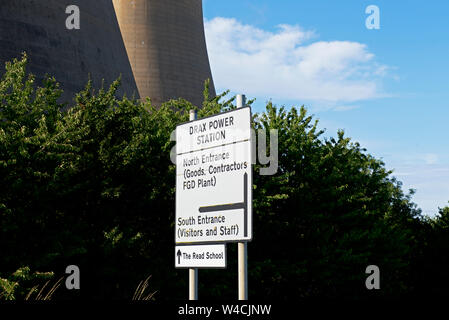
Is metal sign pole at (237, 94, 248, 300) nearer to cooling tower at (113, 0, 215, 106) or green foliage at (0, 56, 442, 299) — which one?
green foliage at (0, 56, 442, 299)

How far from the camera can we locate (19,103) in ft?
45.8

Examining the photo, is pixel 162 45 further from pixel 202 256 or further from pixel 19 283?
pixel 202 256

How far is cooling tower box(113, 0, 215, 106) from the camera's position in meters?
35.6

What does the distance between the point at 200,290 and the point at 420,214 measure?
30.1 m

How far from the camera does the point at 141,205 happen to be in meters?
15.4

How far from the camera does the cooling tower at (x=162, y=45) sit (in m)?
35.6

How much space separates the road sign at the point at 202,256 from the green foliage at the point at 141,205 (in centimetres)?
643

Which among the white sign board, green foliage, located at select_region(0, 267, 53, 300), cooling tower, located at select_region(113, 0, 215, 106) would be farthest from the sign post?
cooling tower, located at select_region(113, 0, 215, 106)

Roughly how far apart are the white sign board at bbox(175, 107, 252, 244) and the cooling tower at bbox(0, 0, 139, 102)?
671 inches

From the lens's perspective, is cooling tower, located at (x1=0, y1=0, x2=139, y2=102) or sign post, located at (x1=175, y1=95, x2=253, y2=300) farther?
cooling tower, located at (x1=0, y1=0, x2=139, y2=102)

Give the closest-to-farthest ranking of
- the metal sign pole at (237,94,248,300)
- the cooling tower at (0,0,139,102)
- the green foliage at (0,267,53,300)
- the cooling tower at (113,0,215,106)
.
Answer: the metal sign pole at (237,94,248,300), the green foliage at (0,267,53,300), the cooling tower at (0,0,139,102), the cooling tower at (113,0,215,106)

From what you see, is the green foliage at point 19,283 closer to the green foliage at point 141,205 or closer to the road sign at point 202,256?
the green foliage at point 141,205

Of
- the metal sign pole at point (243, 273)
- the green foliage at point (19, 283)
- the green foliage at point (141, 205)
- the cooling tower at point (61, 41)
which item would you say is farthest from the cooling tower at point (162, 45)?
the metal sign pole at point (243, 273)
